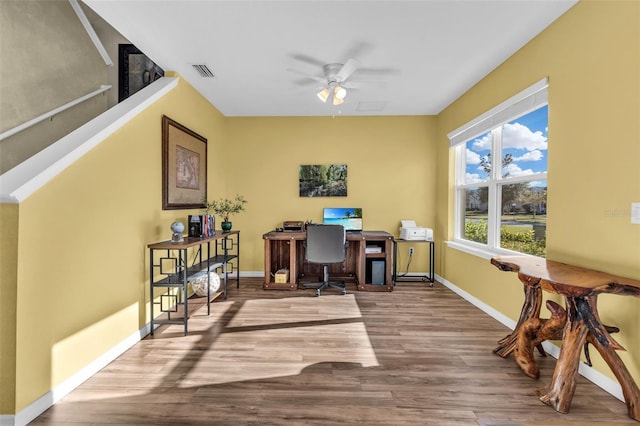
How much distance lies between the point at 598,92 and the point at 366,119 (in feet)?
10.4

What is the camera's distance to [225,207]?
4176 millimetres

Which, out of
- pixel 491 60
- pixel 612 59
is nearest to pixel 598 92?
pixel 612 59

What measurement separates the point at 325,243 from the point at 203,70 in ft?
8.20

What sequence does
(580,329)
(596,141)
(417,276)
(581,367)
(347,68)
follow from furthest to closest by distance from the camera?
1. (417,276)
2. (347,68)
3. (581,367)
4. (596,141)
5. (580,329)

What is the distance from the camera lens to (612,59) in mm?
1905

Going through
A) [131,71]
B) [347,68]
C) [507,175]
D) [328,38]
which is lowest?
[507,175]

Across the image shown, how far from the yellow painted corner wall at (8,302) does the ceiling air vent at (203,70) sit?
7.24 ft

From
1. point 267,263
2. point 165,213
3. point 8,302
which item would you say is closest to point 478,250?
point 267,263

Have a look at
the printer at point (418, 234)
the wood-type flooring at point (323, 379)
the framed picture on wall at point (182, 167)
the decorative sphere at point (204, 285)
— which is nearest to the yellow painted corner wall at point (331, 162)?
the printer at point (418, 234)

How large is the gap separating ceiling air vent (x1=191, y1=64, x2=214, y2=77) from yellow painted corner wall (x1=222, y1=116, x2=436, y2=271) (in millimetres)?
1599

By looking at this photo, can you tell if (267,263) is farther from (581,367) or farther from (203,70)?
(581,367)

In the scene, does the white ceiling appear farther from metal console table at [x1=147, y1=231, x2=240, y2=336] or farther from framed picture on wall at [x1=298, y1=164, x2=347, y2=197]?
metal console table at [x1=147, y1=231, x2=240, y2=336]

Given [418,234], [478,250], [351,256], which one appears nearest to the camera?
[478,250]

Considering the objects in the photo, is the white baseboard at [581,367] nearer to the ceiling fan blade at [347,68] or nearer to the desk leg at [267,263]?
the desk leg at [267,263]
